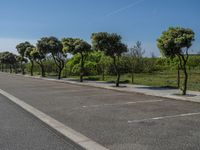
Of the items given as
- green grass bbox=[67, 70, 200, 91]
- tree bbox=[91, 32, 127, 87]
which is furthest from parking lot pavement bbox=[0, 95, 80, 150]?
tree bbox=[91, 32, 127, 87]

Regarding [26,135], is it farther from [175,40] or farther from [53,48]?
[53,48]

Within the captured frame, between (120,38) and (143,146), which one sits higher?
(120,38)

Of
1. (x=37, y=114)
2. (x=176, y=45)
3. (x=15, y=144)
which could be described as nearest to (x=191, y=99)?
(x=176, y=45)

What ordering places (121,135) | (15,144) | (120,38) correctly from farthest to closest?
(120,38) < (121,135) < (15,144)

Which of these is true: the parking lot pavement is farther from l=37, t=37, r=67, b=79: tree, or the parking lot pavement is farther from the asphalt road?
l=37, t=37, r=67, b=79: tree

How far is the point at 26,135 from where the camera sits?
8.05 meters

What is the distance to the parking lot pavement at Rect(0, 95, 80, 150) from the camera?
276 inches

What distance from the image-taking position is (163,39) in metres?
15.6

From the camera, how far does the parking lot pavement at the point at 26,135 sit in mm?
7016

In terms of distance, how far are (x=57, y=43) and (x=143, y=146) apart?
30.5 metres

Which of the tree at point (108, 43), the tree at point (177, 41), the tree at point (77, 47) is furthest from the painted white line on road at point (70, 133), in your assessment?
the tree at point (77, 47)

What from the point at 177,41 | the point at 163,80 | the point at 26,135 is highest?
the point at 177,41

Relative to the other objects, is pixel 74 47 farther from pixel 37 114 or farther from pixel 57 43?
pixel 37 114

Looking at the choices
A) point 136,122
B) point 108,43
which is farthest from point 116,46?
point 136,122
